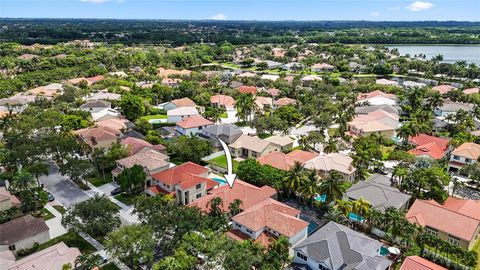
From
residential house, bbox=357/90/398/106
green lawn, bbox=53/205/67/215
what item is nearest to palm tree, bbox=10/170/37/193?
green lawn, bbox=53/205/67/215

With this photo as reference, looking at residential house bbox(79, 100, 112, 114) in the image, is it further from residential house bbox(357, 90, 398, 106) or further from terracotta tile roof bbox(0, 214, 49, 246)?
residential house bbox(357, 90, 398, 106)

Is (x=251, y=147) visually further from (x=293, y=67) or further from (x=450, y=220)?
(x=293, y=67)

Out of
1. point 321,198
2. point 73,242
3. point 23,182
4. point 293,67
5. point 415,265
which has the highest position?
point 293,67

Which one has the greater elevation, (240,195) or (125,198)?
(240,195)

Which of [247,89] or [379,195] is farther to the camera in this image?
[247,89]

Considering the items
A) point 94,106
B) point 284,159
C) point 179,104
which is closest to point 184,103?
point 179,104

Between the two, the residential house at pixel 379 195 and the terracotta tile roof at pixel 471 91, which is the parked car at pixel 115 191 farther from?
the terracotta tile roof at pixel 471 91

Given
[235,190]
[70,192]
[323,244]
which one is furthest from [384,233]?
[70,192]

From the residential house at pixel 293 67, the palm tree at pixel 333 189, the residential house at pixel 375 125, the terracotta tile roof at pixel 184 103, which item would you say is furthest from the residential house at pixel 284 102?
the residential house at pixel 293 67
